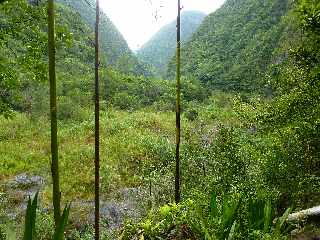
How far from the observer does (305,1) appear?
27.1 feet

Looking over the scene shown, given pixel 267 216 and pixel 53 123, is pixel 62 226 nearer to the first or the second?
pixel 53 123

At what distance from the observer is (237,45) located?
9800cm

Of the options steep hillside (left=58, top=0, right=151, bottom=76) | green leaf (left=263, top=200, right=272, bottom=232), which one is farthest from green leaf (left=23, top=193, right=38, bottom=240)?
steep hillside (left=58, top=0, right=151, bottom=76)

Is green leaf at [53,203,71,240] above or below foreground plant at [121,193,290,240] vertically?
above

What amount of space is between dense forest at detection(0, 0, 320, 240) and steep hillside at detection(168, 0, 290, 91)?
101 cm

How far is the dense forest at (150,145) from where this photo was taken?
326 inches

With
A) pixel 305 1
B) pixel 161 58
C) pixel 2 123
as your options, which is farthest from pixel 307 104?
pixel 161 58

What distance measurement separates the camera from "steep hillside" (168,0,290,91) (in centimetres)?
8038

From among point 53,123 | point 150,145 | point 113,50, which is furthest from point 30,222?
point 113,50

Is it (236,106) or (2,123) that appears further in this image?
(2,123)

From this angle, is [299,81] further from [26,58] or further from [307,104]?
[26,58]

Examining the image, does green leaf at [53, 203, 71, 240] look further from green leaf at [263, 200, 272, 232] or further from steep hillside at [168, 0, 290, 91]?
steep hillside at [168, 0, 290, 91]

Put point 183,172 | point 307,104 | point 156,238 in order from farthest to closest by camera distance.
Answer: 1. point 183,172
2. point 307,104
3. point 156,238

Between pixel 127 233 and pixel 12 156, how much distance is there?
2757cm
